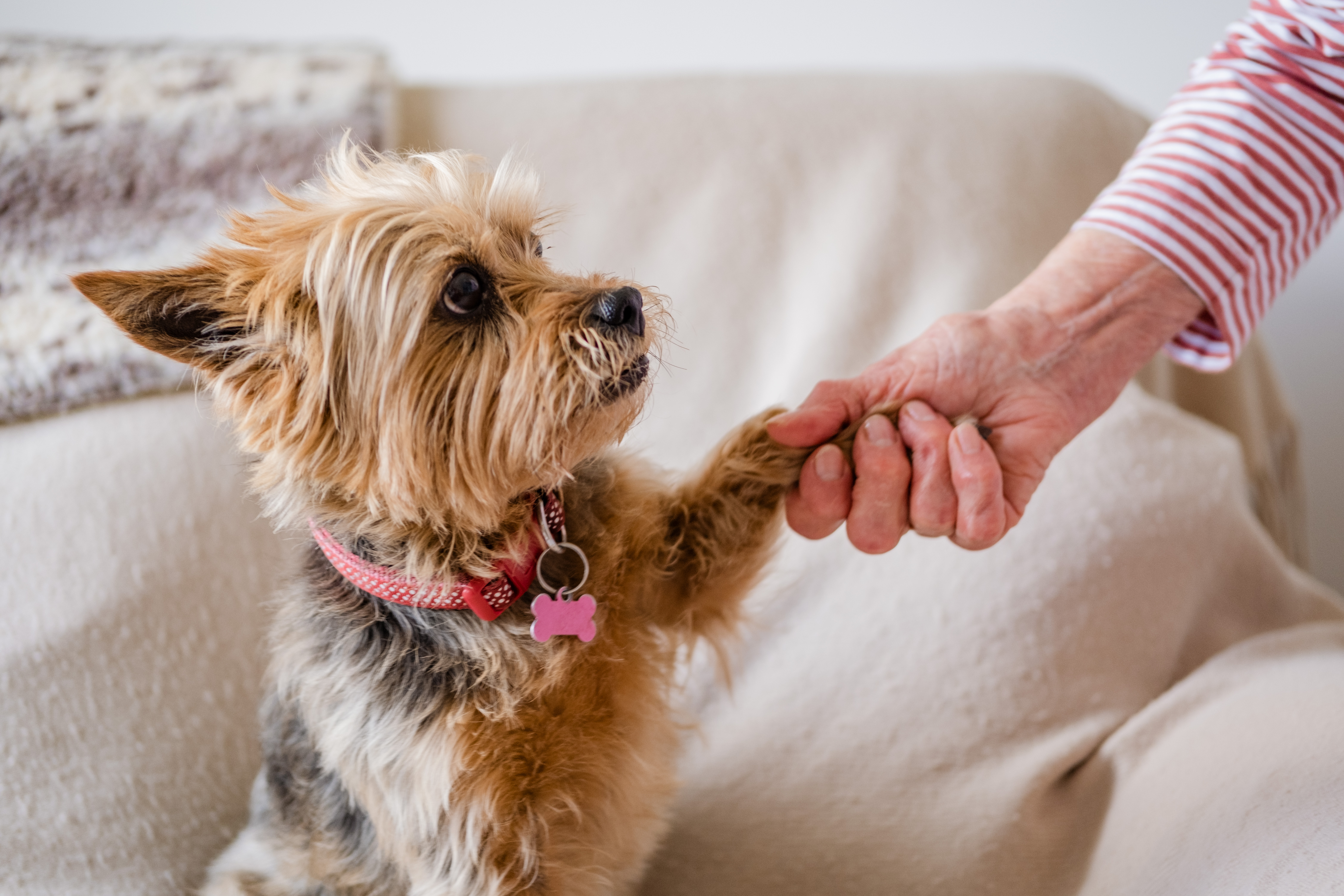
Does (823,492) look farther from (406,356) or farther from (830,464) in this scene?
(406,356)

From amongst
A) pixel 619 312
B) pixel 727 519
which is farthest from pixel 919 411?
pixel 619 312

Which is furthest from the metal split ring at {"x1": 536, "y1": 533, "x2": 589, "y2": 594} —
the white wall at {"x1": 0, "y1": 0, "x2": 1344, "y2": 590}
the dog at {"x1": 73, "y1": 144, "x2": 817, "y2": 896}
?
the white wall at {"x1": 0, "y1": 0, "x2": 1344, "y2": 590}

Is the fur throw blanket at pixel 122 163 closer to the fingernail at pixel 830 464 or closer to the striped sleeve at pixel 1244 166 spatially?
the fingernail at pixel 830 464

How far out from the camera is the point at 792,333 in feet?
6.03

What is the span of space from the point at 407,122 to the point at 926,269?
1111 millimetres

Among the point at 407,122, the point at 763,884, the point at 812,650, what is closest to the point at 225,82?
the point at 407,122

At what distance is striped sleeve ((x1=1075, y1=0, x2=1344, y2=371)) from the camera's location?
1323 mm

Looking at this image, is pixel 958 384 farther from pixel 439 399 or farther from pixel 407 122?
pixel 407 122

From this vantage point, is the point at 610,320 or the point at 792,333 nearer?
the point at 610,320

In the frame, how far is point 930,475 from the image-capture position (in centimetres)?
114

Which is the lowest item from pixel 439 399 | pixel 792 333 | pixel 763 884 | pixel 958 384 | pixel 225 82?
pixel 763 884

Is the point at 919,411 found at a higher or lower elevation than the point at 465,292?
lower

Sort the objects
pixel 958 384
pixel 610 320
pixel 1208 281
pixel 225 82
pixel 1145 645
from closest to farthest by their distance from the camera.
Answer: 1. pixel 610 320
2. pixel 958 384
3. pixel 1208 281
4. pixel 1145 645
5. pixel 225 82

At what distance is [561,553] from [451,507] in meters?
0.17
